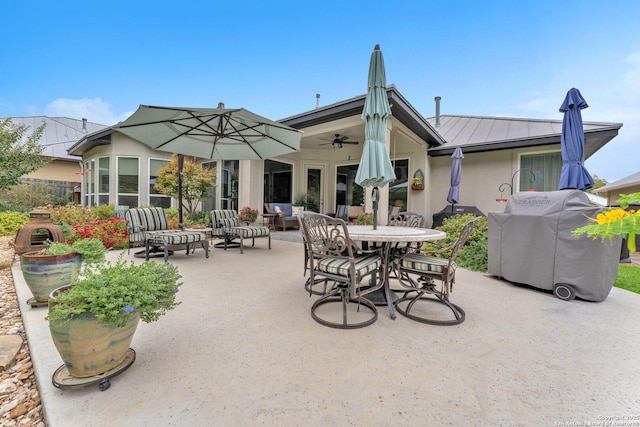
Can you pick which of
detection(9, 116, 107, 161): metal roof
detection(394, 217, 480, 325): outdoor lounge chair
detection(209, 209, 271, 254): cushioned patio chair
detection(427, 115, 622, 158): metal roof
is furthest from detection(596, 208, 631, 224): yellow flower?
detection(9, 116, 107, 161): metal roof

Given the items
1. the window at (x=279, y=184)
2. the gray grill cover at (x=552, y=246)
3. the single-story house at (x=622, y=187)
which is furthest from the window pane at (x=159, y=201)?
the single-story house at (x=622, y=187)

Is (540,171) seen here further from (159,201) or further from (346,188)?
(159,201)

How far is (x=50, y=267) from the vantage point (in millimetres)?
2391

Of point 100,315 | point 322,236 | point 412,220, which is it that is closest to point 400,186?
point 412,220

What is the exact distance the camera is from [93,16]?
7.38m

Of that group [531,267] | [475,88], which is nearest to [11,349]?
[531,267]

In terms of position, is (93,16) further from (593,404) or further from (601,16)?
(601,16)

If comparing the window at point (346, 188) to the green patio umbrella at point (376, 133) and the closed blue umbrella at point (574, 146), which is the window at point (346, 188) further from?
the green patio umbrella at point (376, 133)

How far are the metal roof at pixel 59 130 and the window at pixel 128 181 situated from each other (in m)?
6.17

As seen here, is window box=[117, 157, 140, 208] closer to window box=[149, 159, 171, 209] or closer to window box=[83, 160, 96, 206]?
window box=[149, 159, 171, 209]

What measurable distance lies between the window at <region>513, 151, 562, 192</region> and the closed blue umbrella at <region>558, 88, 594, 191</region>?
3.07 m

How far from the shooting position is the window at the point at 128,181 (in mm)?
9719

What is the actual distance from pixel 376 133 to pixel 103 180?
439 inches

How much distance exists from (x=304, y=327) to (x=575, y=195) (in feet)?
11.0
